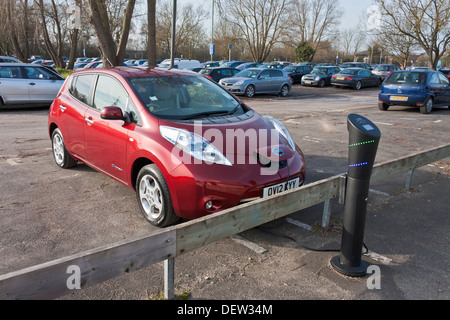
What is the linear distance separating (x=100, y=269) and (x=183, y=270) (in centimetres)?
107

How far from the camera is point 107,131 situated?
14.9 feet

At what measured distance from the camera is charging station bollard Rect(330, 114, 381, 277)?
2945 millimetres

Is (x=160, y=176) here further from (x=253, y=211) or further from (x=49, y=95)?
(x=49, y=95)

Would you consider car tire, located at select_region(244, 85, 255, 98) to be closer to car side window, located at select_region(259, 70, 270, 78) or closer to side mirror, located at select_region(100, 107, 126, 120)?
car side window, located at select_region(259, 70, 270, 78)

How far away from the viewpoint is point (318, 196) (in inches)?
149

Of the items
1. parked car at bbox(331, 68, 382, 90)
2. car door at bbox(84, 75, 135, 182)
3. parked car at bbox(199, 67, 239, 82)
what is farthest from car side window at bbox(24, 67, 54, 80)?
parked car at bbox(331, 68, 382, 90)

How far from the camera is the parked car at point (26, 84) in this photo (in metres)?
12.6

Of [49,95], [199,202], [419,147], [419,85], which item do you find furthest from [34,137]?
[419,85]

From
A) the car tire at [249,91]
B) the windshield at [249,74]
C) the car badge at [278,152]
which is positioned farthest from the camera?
the windshield at [249,74]

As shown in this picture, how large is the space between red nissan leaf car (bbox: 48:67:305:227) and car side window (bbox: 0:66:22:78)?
895 centimetres

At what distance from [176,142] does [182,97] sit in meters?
1.05

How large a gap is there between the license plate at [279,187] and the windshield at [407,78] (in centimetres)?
1163

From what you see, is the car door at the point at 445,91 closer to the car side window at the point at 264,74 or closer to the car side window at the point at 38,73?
the car side window at the point at 264,74

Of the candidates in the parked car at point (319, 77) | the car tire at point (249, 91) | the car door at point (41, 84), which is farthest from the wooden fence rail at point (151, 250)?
the parked car at point (319, 77)
